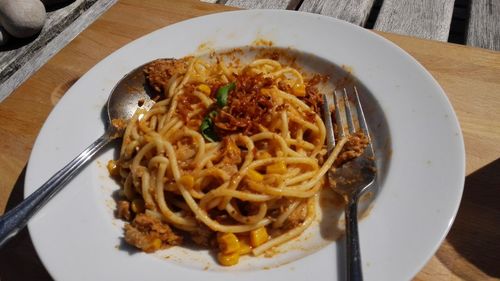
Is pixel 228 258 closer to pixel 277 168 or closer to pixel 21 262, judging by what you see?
pixel 277 168

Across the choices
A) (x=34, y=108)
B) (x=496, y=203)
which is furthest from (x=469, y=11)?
(x=34, y=108)

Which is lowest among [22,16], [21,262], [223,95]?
[22,16]

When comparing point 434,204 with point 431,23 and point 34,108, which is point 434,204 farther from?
point 34,108

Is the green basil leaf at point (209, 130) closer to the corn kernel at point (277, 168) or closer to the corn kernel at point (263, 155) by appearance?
the corn kernel at point (263, 155)

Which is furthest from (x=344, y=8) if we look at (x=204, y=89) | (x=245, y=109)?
(x=245, y=109)

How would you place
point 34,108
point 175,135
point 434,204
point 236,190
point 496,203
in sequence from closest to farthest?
point 434,204
point 496,203
point 236,190
point 175,135
point 34,108

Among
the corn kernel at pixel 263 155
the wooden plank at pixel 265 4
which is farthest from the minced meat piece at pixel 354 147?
the wooden plank at pixel 265 4

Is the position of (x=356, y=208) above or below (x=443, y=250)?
above
